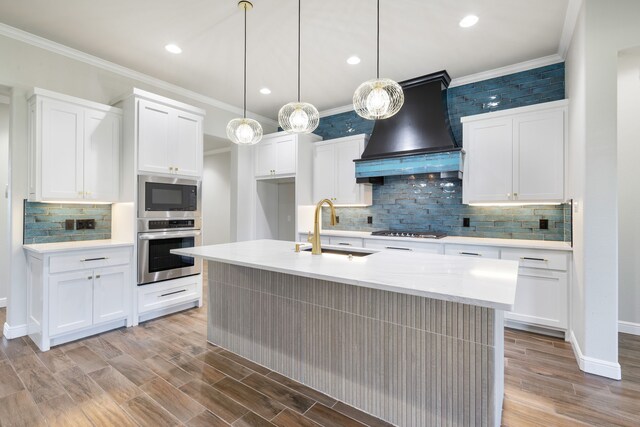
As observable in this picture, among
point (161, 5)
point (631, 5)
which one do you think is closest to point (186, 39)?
point (161, 5)

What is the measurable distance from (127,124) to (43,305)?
6.39 feet

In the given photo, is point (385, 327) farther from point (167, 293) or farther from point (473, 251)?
point (167, 293)

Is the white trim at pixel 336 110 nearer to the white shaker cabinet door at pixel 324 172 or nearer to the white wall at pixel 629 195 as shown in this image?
the white shaker cabinet door at pixel 324 172

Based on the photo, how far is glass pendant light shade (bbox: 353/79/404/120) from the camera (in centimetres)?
206

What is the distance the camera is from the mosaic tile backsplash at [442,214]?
3.49m

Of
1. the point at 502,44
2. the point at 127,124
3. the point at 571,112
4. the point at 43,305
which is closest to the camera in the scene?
the point at 43,305

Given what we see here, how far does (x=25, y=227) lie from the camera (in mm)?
3062

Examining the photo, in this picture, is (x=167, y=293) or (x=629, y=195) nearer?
(x=629, y=195)

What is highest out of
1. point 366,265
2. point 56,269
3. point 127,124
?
point 127,124

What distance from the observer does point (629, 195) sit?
10.4ft

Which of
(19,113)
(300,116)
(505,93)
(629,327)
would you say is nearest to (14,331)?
(19,113)

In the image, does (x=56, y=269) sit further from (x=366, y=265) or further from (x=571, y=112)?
(x=571, y=112)

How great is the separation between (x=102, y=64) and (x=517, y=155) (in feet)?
15.6

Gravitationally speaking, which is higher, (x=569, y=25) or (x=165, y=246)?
(x=569, y=25)
